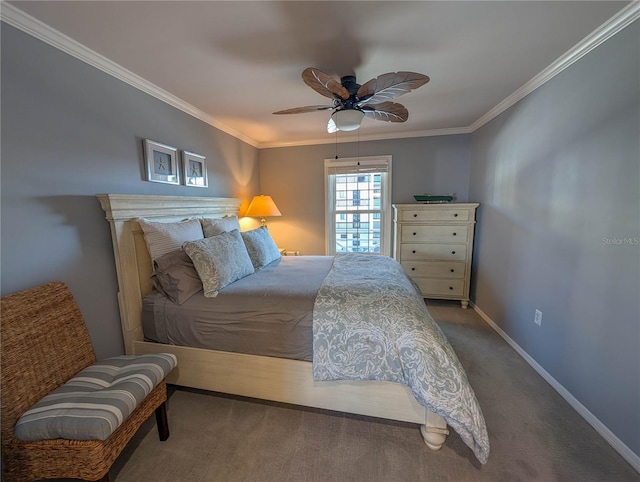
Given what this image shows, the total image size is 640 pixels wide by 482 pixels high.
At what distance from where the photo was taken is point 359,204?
3.94 metres

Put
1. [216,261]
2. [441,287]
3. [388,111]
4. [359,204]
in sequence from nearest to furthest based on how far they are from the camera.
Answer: [216,261]
[388,111]
[441,287]
[359,204]

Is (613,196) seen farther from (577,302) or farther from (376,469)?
Answer: (376,469)

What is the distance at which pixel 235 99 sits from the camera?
2.39 m

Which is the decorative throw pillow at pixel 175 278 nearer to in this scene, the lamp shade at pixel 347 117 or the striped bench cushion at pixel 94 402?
the striped bench cushion at pixel 94 402

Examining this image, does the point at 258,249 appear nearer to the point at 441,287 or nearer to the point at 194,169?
the point at 194,169

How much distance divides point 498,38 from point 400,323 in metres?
1.80

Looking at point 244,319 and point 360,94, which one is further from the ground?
point 360,94

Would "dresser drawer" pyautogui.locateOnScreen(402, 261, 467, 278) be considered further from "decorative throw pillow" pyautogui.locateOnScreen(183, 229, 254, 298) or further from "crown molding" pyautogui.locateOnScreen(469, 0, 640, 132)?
"decorative throw pillow" pyautogui.locateOnScreen(183, 229, 254, 298)

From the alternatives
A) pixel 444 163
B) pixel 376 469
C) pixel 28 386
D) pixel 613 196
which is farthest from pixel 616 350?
pixel 28 386

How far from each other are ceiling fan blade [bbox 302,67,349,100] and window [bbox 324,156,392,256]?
6.72ft

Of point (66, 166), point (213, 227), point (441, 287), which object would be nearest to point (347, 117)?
point (213, 227)

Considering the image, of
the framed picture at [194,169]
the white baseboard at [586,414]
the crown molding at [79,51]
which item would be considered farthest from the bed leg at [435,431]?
the crown molding at [79,51]

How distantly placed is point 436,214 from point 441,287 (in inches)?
36.7

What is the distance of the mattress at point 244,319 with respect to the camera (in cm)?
157
